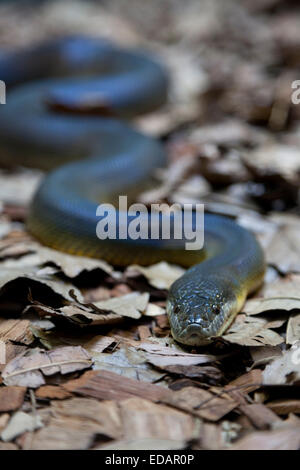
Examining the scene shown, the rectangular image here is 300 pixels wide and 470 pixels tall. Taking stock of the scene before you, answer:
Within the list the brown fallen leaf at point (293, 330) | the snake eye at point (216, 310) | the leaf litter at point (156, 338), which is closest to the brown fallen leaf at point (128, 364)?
the leaf litter at point (156, 338)

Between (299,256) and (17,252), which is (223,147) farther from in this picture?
(17,252)

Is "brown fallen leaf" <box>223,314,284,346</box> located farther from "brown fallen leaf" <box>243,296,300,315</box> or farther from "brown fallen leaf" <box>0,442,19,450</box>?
"brown fallen leaf" <box>0,442,19,450</box>

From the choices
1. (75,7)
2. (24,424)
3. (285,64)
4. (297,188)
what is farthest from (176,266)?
(75,7)

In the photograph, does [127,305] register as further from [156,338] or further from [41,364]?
[41,364]

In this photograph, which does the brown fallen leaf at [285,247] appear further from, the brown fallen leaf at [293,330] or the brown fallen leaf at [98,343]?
the brown fallen leaf at [98,343]

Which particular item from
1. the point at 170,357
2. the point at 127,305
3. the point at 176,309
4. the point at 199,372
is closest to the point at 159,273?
the point at 127,305

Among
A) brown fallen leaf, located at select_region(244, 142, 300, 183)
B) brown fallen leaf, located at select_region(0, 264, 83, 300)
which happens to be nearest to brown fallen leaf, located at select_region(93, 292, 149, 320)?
brown fallen leaf, located at select_region(0, 264, 83, 300)
